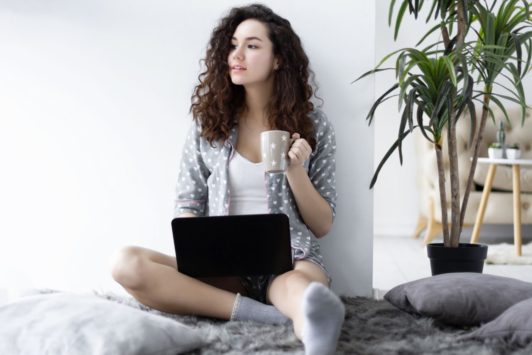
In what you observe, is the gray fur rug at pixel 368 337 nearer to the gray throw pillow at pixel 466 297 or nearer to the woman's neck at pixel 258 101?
the gray throw pillow at pixel 466 297

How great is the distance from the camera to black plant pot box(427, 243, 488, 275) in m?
2.21

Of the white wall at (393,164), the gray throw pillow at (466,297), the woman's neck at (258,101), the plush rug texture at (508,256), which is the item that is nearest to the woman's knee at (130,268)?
the woman's neck at (258,101)

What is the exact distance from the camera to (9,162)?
2309mm

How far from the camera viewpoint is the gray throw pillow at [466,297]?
67.8 inches

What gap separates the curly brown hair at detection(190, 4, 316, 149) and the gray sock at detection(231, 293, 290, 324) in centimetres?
52

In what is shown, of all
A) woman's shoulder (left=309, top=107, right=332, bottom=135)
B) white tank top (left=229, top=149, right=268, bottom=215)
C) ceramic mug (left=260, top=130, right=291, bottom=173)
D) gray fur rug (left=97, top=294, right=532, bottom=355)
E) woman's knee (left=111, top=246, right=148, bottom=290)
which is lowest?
gray fur rug (left=97, top=294, right=532, bottom=355)

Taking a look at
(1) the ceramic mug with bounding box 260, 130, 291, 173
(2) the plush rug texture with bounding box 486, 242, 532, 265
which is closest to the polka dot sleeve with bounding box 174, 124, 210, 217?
(1) the ceramic mug with bounding box 260, 130, 291, 173

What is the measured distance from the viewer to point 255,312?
5.92 ft

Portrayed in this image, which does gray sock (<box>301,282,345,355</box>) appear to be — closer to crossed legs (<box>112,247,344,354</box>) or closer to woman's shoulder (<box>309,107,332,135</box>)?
crossed legs (<box>112,247,344,354</box>)

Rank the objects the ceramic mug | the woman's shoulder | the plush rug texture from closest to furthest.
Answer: the ceramic mug
the woman's shoulder
the plush rug texture

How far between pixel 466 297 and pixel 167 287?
76 centimetres

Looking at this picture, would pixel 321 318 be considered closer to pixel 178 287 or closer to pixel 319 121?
pixel 178 287

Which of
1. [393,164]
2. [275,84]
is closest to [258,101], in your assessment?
[275,84]

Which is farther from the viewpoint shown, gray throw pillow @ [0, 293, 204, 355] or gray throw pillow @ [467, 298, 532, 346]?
gray throw pillow @ [467, 298, 532, 346]
